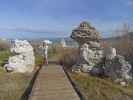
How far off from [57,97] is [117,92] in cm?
325

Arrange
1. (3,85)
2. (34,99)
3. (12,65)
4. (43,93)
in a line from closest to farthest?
(34,99)
(43,93)
(3,85)
(12,65)

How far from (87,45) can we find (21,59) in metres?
3.41

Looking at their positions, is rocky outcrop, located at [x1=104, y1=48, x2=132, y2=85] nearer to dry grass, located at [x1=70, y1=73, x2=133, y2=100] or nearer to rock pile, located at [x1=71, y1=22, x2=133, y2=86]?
rock pile, located at [x1=71, y1=22, x2=133, y2=86]

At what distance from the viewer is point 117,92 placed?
34.2ft

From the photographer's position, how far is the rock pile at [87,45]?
46.3 ft

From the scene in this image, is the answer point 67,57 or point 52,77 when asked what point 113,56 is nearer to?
point 52,77

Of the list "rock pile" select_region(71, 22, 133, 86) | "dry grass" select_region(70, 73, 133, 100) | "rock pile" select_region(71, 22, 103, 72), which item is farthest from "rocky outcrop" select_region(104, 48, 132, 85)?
"rock pile" select_region(71, 22, 103, 72)

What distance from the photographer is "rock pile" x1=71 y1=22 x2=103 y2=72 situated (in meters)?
14.1

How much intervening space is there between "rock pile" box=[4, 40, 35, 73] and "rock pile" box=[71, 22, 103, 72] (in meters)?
2.48

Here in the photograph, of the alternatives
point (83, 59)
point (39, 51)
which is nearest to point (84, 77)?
point (83, 59)

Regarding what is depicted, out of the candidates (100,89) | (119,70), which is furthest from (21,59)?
(100,89)

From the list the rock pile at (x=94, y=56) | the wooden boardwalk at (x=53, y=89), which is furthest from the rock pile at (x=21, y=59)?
the wooden boardwalk at (x=53, y=89)

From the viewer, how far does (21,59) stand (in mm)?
14641

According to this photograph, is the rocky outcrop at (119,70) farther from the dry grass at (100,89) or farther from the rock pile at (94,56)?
the dry grass at (100,89)
